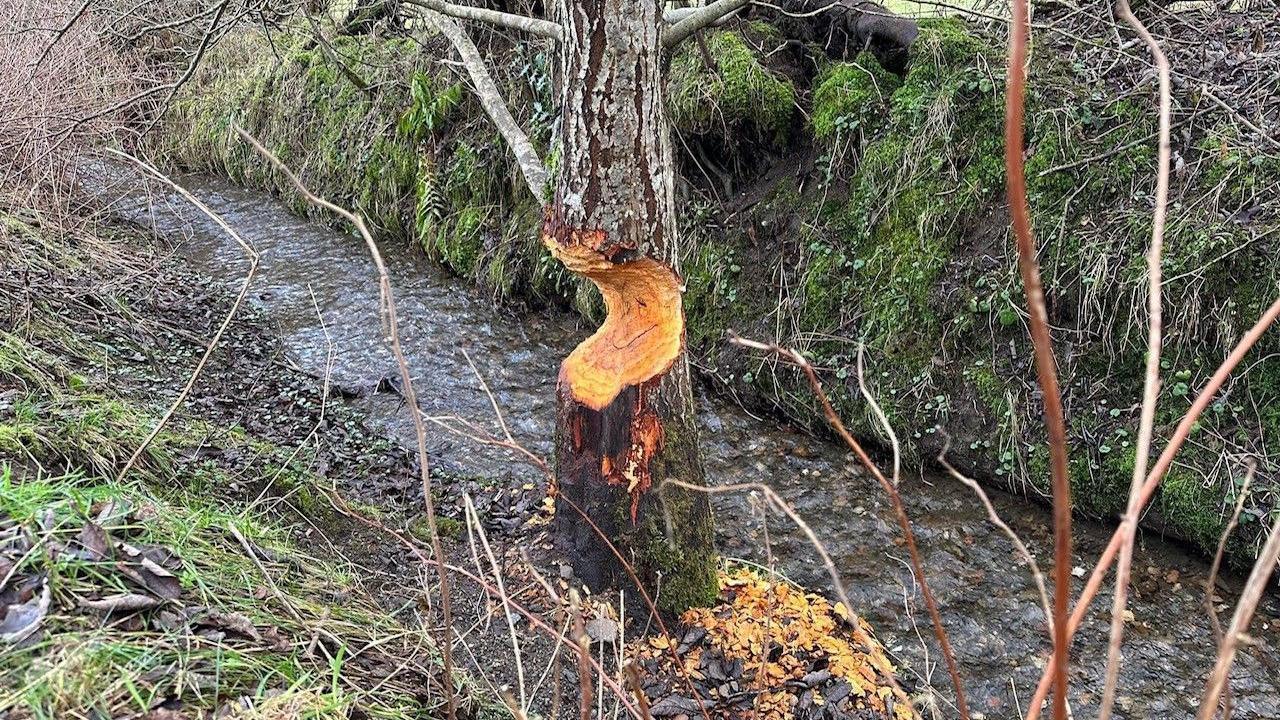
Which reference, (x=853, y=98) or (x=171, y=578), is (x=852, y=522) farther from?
(x=171, y=578)

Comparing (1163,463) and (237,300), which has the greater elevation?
(1163,463)

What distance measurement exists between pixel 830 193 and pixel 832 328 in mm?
861

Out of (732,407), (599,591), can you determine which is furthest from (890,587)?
(732,407)

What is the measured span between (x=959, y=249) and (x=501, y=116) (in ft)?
8.58

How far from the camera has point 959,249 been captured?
14.6 feet

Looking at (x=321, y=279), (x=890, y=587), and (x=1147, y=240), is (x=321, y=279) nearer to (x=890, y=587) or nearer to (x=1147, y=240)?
(x=890, y=587)

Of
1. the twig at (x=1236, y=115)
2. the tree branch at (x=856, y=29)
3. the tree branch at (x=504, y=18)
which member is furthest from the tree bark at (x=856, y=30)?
the tree branch at (x=504, y=18)

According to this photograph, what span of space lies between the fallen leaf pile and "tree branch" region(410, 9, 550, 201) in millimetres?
1958

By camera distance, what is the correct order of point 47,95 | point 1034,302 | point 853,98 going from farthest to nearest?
point 47,95 → point 853,98 → point 1034,302

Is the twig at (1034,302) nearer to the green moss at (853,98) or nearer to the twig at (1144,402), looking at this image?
the twig at (1144,402)

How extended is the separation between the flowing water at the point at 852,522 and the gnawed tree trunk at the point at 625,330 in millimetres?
887

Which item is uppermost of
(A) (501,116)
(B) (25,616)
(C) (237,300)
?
(A) (501,116)

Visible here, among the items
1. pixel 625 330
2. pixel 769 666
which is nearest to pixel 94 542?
pixel 625 330

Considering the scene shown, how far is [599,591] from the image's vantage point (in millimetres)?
3225
